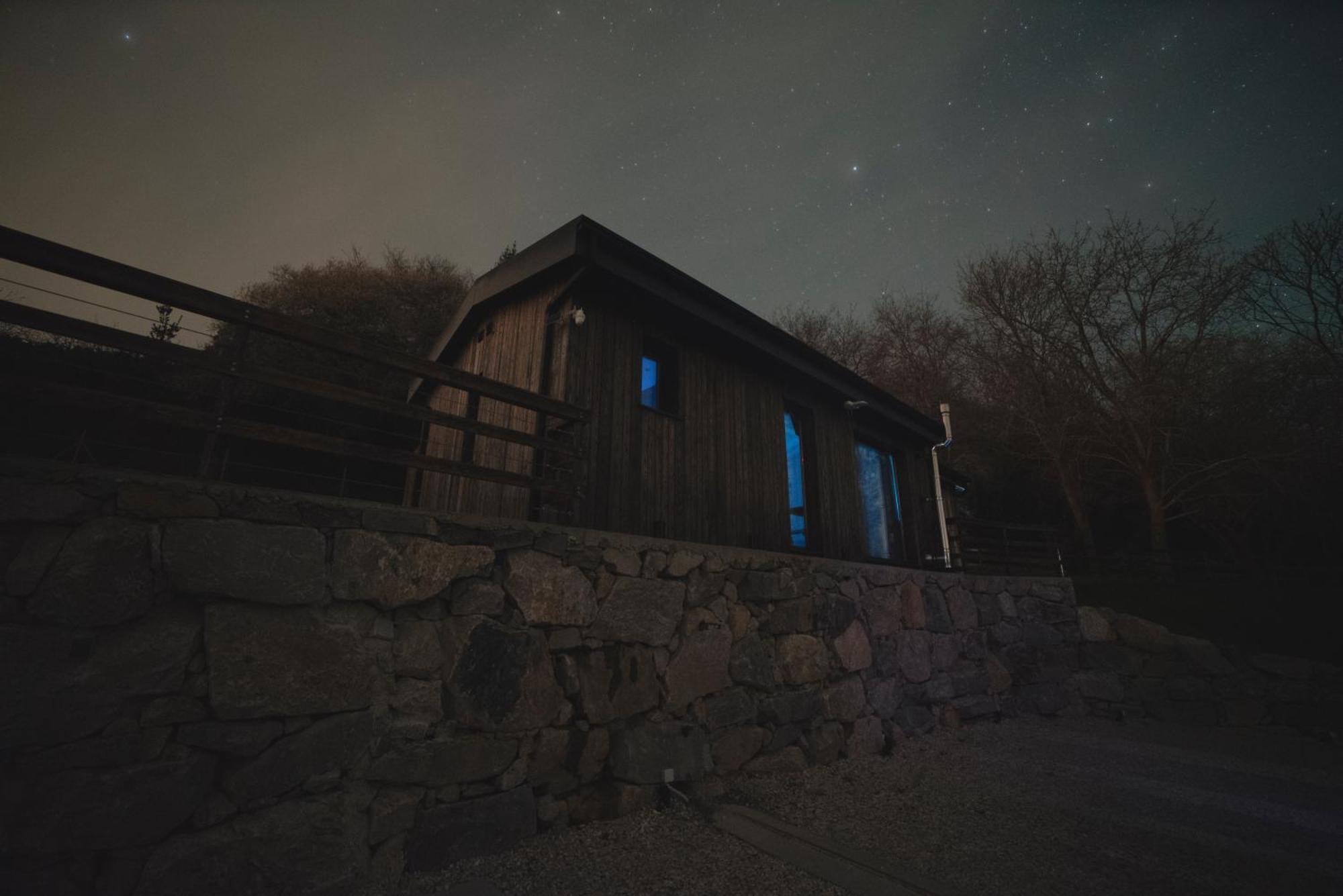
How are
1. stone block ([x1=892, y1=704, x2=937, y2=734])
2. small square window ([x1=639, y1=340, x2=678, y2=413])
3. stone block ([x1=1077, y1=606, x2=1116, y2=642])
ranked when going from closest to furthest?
stone block ([x1=892, y1=704, x2=937, y2=734]), small square window ([x1=639, y1=340, x2=678, y2=413]), stone block ([x1=1077, y1=606, x2=1116, y2=642])

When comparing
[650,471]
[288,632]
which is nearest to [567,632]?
[288,632]

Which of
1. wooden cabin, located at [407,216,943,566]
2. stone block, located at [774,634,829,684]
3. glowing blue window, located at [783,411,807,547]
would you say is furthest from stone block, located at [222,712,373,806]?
glowing blue window, located at [783,411,807,547]

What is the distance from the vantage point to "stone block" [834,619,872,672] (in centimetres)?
608

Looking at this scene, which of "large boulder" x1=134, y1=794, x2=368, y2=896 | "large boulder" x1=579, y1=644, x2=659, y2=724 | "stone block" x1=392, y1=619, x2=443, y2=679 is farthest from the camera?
"large boulder" x1=579, y1=644, x2=659, y2=724

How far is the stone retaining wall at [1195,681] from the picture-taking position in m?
8.30

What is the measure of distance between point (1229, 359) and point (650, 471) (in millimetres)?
18333

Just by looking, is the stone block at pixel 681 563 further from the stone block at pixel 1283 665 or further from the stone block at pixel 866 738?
the stone block at pixel 1283 665

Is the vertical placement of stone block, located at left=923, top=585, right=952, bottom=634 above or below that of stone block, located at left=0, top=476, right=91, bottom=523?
below

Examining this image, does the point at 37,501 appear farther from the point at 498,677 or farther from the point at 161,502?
the point at 498,677

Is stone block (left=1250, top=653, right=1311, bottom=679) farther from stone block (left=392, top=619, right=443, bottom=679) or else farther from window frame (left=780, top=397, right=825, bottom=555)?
stone block (left=392, top=619, right=443, bottom=679)

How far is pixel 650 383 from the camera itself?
25.0ft

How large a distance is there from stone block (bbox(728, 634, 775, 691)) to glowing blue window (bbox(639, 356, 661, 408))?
11.2 feet

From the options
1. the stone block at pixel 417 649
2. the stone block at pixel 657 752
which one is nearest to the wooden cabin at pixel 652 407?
the stone block at pixel 417 649

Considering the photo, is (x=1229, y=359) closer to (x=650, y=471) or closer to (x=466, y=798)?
(x=650, y=471)
